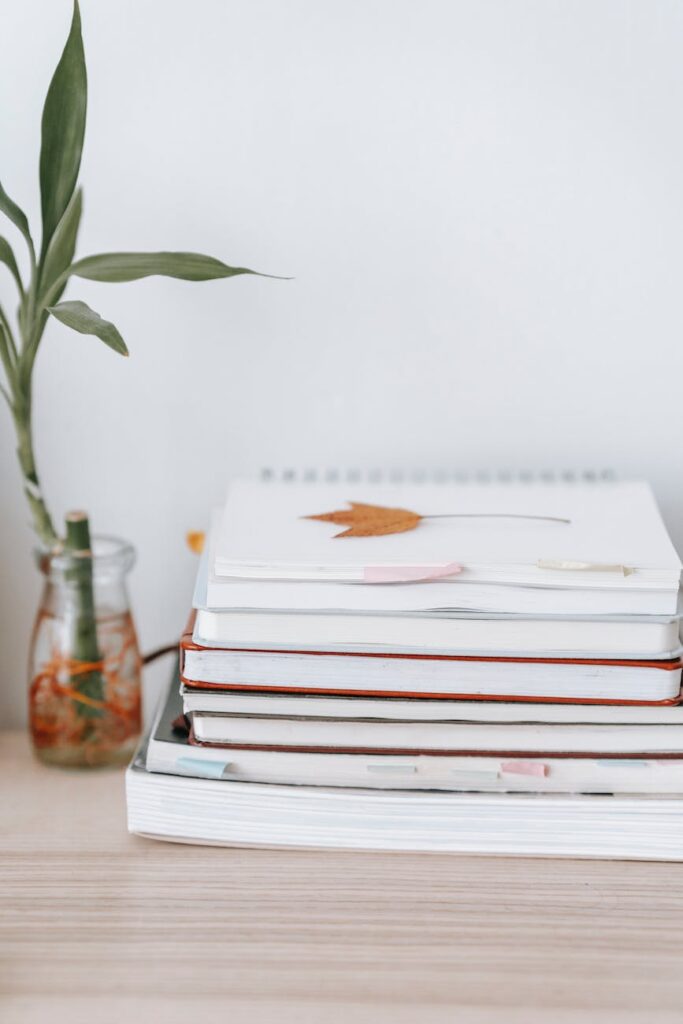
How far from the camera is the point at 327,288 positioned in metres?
0.83

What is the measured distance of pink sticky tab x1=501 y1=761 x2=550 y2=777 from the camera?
66 centimetres

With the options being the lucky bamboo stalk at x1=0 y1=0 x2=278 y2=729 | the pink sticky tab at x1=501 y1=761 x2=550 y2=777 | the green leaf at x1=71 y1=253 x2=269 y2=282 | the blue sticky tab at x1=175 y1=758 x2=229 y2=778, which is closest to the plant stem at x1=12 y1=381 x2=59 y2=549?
the lucky bamboo stalk at x1=0 y1=0 x2=278 y2=729

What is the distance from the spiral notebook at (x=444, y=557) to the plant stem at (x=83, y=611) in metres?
0.10

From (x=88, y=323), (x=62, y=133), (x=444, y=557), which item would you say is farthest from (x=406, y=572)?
(x=62, y=133)

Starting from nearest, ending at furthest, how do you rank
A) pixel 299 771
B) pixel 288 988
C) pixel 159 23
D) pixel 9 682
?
pixel 288 988
pixel 299 771
pixel 159 23
pixel 9 682

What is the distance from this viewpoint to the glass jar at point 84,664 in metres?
0.77

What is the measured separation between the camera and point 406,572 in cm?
64

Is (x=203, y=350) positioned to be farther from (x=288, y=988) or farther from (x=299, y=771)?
(x=288, y=988)

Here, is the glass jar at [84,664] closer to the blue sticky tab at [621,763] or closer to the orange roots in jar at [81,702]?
the orange roots in jar at [81,702]

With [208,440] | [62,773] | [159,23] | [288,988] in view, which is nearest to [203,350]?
[208,440]

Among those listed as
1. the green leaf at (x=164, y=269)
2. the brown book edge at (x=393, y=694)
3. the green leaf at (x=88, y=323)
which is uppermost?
the green leaf at (x=164, y=269)

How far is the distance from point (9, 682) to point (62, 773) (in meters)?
0.15

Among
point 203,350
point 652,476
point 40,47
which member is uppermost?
point 40,47

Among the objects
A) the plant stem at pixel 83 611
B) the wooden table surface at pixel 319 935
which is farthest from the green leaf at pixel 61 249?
the wooden table surface at pixel 319 935
